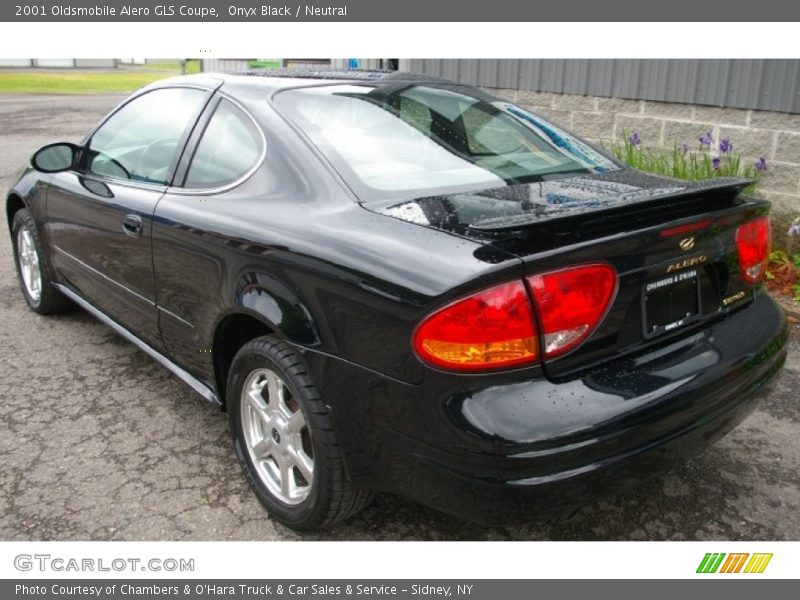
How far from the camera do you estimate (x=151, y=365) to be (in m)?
4.02

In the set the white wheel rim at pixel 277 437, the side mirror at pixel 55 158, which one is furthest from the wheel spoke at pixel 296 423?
the side mirror at pixel 55 158

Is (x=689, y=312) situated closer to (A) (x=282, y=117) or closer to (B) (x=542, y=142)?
(B) (x=542, y=142)

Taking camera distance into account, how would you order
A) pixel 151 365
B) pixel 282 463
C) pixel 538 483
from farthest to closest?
1. pixel 151 365
2. pixel 282 463
3. pixel 538 483

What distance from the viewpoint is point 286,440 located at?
2561 millimetres

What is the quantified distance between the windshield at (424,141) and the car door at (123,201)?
738mm

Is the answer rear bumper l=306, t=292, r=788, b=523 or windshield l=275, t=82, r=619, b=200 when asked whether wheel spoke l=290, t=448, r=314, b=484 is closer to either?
rear bumper l=306, t=292, r=788, b=523

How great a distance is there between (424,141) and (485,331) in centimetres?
114

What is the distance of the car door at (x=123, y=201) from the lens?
3.21 m

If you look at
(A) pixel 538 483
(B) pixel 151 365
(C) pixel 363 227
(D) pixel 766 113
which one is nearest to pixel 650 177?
(C) pixel 363 227

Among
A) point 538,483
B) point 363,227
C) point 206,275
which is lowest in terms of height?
point 538,483

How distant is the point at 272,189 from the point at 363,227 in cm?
54

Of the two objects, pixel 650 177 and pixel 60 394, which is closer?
pixel 650 177

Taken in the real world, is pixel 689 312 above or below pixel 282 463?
above

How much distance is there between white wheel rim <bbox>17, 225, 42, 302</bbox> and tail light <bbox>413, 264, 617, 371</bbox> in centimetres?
352
